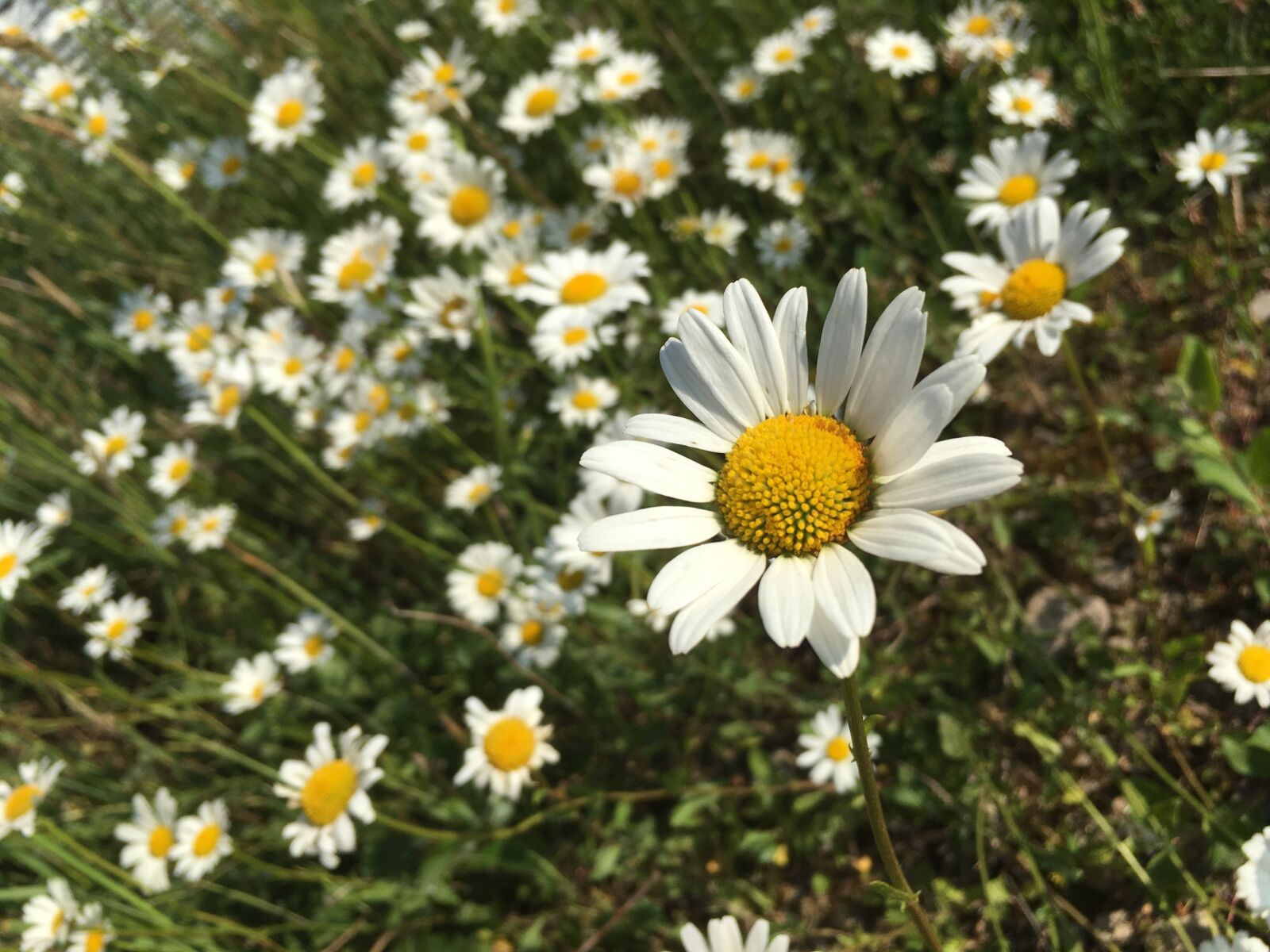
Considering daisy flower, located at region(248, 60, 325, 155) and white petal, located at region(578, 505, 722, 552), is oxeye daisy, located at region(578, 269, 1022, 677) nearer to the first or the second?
white petal, located at region(578, 505, 722, 552)

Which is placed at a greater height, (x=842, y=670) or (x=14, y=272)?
(x=14, y=272)

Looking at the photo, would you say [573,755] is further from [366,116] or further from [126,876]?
[366,116]

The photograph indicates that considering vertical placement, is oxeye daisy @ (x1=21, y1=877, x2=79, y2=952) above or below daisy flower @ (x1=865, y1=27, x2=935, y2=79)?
below

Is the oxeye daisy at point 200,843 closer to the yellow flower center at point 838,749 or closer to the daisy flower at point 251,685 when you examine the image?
the daisy flower at point 251,685

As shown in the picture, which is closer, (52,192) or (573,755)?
(573,755)

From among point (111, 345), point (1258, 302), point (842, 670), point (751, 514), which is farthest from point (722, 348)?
point (111, 345)

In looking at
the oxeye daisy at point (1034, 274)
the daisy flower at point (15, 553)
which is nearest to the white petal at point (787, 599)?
the oxeye daisy at point (1034, 274)

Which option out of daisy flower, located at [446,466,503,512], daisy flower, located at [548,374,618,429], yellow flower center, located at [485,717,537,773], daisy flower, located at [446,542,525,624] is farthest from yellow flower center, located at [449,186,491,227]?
yellow flower center, located at [485,717,537,773]
